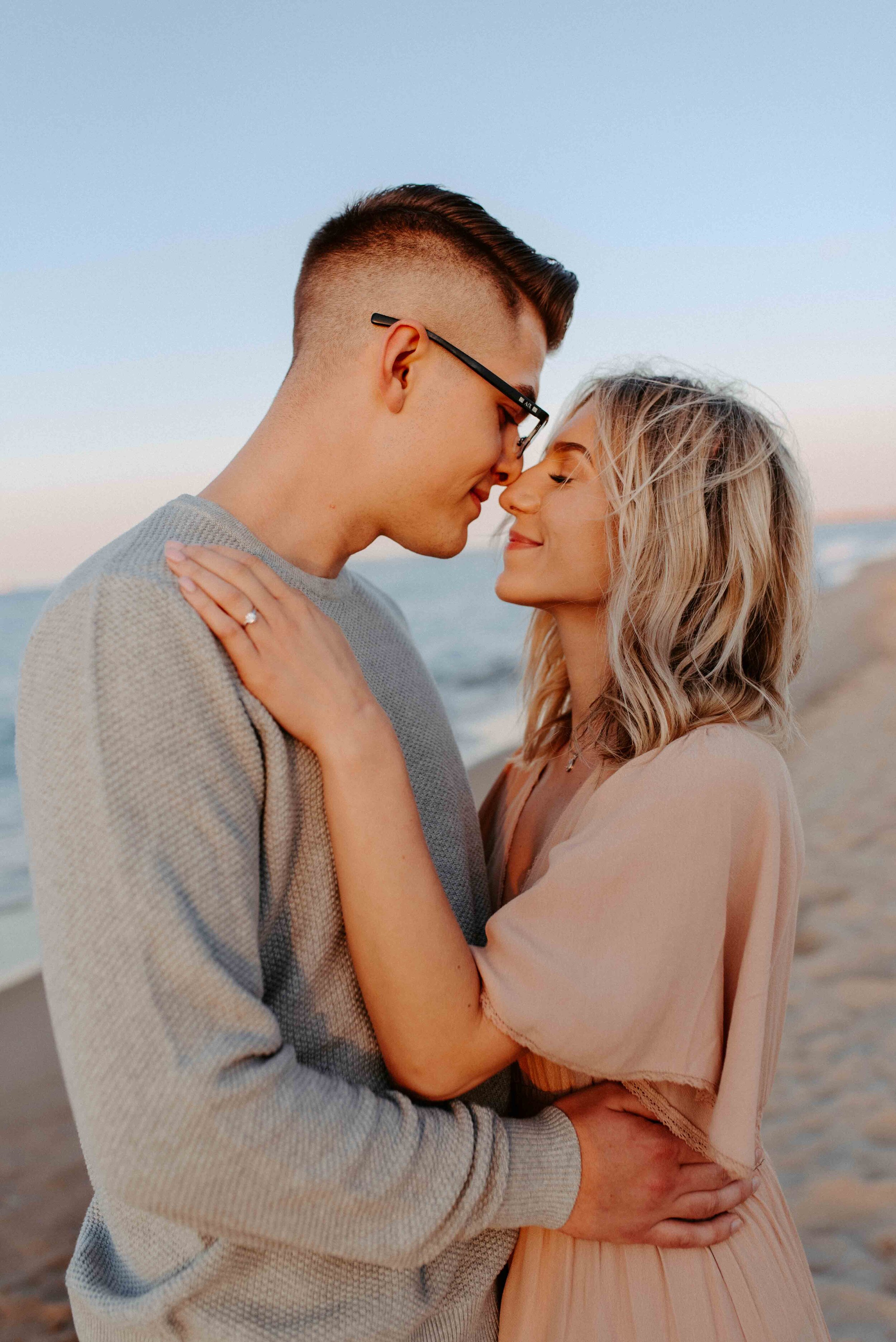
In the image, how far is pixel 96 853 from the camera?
4.13ft

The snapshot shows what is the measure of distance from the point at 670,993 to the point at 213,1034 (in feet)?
2.65

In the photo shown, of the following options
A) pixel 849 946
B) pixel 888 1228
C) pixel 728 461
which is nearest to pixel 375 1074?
pixel 728 461

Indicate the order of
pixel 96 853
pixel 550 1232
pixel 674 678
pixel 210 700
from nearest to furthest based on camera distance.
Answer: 1. pixel 96 853
2. pixel 210 700
3. pixel 550 1232
4. pixel 674 678

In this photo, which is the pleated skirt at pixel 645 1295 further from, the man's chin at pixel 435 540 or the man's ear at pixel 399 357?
the man's ear at pixel 399 357

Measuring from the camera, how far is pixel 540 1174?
1632 millimetres

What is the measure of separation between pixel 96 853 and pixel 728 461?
164 cm

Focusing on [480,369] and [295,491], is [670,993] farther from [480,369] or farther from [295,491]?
[480,369]

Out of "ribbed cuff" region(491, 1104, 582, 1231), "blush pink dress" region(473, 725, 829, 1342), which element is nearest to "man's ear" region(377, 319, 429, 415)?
"blush pink dress" region(473, 725, 829, 1342)

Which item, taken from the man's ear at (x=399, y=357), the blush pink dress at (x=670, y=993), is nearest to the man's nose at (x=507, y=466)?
the man's ear at (x=399, y=357)

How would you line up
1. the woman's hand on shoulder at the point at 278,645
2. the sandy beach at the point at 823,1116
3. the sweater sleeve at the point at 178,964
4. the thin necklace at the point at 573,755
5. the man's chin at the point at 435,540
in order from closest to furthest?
the sweater sleeve at the point at 178,964 < the woman's hand on shoulder at the point at 278,645 < the man's chin at the point at 435,540 < the thin necklace at the point at 573,755 < the sandy beach at the point at 823,1116

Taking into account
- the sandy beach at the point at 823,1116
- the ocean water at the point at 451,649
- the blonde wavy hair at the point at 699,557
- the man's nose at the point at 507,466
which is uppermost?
the man's nose at the point at 507,466

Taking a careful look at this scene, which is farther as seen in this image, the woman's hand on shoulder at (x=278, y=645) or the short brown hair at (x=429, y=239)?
the short brown hair at (x=429, y=239)

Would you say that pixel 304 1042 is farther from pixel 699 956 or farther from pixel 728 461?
pixel 728 461

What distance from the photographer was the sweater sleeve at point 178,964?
1.24 m
